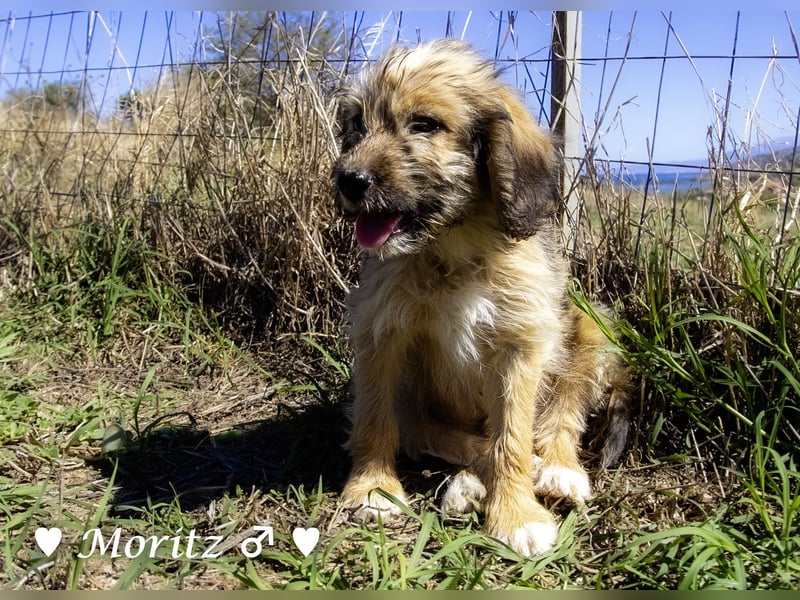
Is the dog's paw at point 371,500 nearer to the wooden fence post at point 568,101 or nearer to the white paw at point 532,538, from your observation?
the white paw at point 532,538

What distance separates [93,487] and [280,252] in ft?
6.34

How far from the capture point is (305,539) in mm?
2617

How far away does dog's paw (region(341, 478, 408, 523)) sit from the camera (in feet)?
9.59

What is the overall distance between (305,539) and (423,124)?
5.25 ft

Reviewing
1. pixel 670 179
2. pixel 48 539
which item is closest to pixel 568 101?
pixel 670 179

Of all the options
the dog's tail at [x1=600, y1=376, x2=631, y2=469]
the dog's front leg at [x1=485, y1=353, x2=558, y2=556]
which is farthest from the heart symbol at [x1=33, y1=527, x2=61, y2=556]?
the dog's tail at [x1=600, y1=376, x2=631, y2=469]

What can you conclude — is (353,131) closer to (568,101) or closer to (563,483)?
(568,101)

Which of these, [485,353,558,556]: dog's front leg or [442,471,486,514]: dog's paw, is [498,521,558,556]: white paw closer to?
[485,353,558,556]: dog's front leg

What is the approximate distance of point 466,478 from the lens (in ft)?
10.2

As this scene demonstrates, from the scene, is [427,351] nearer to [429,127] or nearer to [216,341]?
[429,127]

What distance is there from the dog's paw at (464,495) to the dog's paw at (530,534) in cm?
16

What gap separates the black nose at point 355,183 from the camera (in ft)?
8.79

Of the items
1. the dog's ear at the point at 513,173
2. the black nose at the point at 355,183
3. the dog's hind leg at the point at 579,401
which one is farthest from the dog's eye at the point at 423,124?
the dog's hind leg at the point at 579,401

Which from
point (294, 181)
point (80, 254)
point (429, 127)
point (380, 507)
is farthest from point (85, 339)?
point (429, 127)
